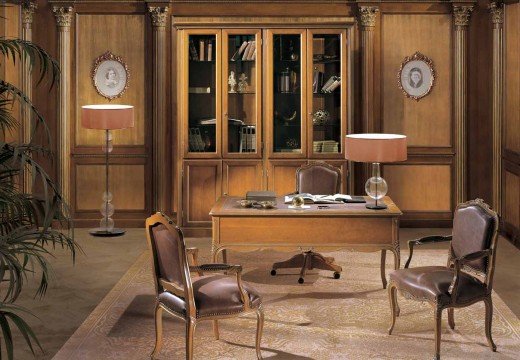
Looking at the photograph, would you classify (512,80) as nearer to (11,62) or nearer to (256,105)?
(256,105)

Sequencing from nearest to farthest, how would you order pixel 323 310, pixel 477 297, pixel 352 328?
pixel 477 297
pixel 352 328
pixel 323 310

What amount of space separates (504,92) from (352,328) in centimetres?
425

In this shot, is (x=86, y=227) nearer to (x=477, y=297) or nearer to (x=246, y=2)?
(x=246, y=2)

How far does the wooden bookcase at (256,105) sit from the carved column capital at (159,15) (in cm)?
44

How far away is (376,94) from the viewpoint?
33.1ft

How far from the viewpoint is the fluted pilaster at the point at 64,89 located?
999 cm

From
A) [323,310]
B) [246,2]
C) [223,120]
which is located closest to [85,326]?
[323,310]

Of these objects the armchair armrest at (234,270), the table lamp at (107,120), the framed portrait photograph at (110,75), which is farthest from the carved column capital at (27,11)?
the armchair armrest at (234,270)

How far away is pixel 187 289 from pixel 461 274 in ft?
5.68

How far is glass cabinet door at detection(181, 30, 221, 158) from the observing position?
9656 millimetres

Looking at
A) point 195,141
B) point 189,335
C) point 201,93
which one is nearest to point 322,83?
point 201,93

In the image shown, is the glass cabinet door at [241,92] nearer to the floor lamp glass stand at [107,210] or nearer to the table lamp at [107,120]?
the table lamp at [107,120]

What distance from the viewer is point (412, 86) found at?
1011cm

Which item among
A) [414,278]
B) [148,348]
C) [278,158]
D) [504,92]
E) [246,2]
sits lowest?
[148,348]
